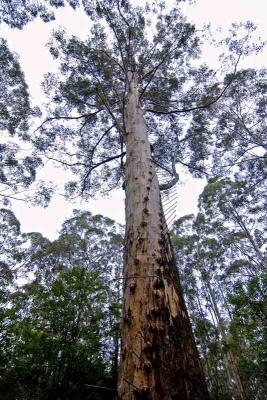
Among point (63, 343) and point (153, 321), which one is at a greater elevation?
point (63, 343)

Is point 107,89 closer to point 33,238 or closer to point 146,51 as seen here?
point 146,51

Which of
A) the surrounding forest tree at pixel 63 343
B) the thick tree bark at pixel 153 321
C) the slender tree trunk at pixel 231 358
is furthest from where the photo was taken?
the slender tree trunk at pixel 231 358

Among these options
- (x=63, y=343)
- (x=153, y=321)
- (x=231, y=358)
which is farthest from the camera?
(x=231, y=358)

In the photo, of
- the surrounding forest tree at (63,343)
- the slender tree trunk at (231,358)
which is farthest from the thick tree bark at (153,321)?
the slender tree trunk at (231,358)

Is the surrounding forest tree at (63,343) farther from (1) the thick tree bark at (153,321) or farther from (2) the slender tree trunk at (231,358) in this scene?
(2) the slender tree trunk at (231,358)

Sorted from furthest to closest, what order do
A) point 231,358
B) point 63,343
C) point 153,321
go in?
point 231,358, point 63,343, point 153,321

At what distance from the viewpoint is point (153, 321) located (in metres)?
1.24

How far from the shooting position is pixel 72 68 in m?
8.13

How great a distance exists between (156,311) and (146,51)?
Answer: 9.35 metres

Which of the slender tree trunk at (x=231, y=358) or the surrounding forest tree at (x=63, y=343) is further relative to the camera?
the slender tree trunk at (x=231, y=358)

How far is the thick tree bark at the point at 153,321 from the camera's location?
3.33ft

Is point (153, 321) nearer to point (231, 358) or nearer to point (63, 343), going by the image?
point (63, 343)

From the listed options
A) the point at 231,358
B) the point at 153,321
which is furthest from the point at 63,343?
the point at 231,358

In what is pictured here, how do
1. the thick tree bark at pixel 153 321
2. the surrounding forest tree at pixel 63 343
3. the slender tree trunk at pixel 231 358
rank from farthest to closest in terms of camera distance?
the slender tree trunk at pixel 231 358
the surrounding forest tree at pixel 63 343
the thick tree bark at pixel 153 321
